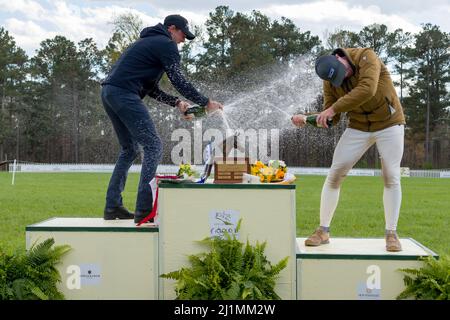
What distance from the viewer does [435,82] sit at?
47.2 meters

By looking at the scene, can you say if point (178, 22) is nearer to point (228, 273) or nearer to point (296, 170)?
point (228, 273)

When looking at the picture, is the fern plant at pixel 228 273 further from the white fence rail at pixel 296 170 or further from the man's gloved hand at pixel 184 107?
the white fence rail at pixel 296 170

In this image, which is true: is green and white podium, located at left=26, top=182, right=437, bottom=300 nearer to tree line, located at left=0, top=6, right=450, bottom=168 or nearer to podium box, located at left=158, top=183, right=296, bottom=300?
podium box, located at left=158, top=183, right=296, bottom=300

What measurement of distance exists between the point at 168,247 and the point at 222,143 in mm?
972

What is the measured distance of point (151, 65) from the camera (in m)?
4.94

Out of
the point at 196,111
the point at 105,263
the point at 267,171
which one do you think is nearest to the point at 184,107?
the point at 196,111

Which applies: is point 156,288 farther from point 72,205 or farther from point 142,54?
point 72,205

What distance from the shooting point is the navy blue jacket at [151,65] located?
4816mm

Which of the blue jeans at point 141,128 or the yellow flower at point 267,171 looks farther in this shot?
the blue jeans at point 141,128

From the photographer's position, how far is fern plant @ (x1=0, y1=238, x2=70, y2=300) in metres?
4.24

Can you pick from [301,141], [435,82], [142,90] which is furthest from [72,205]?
[435,82]

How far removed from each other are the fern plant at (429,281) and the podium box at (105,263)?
1718 mm

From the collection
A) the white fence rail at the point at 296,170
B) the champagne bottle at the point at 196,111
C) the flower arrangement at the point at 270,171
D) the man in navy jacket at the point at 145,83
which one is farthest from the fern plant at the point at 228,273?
the white fence rail at the point at 296,170
